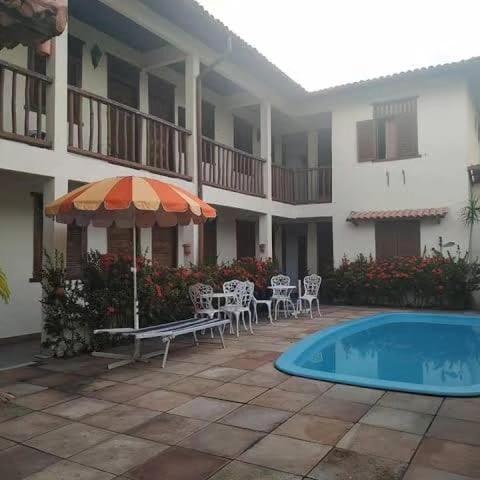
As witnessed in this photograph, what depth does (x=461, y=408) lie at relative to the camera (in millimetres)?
4719

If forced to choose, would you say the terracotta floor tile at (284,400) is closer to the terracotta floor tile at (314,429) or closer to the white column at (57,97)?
the terracotta floor tile at (314,429)

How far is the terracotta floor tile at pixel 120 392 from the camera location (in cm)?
511

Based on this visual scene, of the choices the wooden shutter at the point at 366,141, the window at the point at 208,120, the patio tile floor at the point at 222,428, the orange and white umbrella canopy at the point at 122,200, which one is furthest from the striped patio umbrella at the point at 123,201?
the wooden shutter at the point at 366,141

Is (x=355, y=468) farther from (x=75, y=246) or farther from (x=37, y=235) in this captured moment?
(x=75, y=246)

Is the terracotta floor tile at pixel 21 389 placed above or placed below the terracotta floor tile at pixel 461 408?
above

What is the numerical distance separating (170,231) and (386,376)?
6989 mm

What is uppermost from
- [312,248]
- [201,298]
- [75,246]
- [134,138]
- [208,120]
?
[208,120]

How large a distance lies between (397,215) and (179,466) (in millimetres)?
12155

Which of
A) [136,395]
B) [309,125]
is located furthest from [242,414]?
[309,125]

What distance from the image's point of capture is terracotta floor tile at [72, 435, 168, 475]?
3451 millimetres

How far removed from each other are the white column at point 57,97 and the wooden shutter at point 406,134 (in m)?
10.3

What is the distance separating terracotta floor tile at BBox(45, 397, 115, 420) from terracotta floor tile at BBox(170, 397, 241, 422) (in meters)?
0.76

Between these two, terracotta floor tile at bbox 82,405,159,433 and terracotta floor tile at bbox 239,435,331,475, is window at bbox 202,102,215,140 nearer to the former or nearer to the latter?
terracotta floor tile at bbox 82,405,159,433

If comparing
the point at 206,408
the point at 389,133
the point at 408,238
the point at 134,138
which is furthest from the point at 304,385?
the point at 389,133
